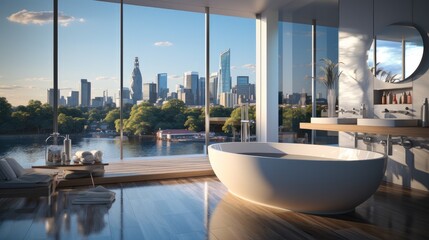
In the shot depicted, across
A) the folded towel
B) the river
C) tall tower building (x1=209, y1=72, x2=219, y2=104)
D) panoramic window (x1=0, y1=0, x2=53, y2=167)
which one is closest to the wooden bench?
the folded towel

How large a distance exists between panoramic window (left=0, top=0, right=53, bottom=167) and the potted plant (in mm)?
3798

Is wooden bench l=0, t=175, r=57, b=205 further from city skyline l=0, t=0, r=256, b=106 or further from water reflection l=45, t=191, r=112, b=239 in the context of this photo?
city skyline l=0, t=0, r=256, b=106

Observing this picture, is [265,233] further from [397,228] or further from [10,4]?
[10,4]

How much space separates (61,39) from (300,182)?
373 cm

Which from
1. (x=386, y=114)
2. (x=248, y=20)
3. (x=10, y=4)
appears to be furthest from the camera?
(x=248, y=20)

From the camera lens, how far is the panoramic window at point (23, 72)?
14.7 feet

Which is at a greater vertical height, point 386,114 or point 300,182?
point 386,114

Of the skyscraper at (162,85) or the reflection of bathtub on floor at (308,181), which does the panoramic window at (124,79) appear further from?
the reflection of bathtub on floor at (308,181)

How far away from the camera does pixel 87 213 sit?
287 cm

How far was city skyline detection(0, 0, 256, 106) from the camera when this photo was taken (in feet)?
14.8

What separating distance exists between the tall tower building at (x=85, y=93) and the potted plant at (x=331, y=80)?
3398mm

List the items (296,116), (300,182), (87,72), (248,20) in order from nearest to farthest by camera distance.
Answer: (300,182) < (87,72) < (296,116) < (248,20)

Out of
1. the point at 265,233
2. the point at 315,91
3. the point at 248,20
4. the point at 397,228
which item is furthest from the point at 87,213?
the point at 248,20

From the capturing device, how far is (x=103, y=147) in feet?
16.7
